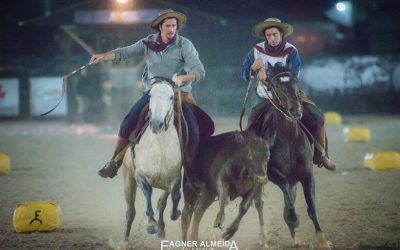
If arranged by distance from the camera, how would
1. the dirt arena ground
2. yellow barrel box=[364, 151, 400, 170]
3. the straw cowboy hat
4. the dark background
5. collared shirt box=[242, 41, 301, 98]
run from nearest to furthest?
the dirt arena ground
collared shirt box=[242, 41, 301, 98]
the straw cowboy hat
yellow barrel box=[364, 151, 400, 170]
the dark background

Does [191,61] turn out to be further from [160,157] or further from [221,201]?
[221,201]

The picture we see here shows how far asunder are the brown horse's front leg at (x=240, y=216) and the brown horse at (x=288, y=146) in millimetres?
568

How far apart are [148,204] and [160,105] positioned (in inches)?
44.2

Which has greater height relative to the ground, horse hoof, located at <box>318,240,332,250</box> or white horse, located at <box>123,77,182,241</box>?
white horse, located at <box>123,77,182,241</box>

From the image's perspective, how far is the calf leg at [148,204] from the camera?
285 inches

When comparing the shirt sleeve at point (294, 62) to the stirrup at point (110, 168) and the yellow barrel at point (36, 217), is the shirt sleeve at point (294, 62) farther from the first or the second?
the yellow barrel at point (36, 217)

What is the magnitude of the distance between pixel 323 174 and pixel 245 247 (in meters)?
6.74

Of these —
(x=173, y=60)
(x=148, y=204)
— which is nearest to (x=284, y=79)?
(x=173, y=60)

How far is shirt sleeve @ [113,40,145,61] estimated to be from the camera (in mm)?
8024

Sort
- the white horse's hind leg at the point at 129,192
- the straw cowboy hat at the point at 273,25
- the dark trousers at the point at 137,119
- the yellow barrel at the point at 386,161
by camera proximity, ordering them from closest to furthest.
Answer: the dark trousers at the point at 137,119 → the white horse's hind leg at the point at 129,192 → the straw cowboy hat at the point at 273,25 → the yellow barrel at the point at 386,161

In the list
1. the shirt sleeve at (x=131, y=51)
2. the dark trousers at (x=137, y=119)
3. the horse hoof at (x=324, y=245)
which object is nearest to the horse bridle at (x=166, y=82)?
the dark trousers at (x=137, y=119)

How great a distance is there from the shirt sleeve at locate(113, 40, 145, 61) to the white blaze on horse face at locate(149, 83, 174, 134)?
93 cm

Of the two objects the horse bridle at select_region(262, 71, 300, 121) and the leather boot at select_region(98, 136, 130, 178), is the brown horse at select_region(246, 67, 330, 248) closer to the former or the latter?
the horse bridle at select_region(262, 71, 300, 121)

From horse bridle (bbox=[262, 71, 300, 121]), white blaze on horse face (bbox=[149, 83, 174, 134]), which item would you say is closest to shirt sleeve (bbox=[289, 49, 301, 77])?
horse bridle (bbox=[262, 71, 300, 121])
